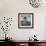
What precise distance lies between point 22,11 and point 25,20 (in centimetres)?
33

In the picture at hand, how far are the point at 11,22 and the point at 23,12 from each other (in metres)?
0.55

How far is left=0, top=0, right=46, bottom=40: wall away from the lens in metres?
4.85

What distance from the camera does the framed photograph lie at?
4879 mm

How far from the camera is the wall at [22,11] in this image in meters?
4.85

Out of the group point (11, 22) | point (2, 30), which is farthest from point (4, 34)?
point (11, 22)

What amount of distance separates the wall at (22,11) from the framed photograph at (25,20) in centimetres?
11

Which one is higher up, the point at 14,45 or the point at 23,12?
the point at 23,12

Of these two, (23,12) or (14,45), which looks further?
(23,12)

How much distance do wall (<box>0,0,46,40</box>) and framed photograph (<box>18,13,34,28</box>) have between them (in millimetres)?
106

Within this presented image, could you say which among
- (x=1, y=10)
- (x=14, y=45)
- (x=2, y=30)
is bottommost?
(x=14, y=45)

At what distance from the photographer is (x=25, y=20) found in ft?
16.1

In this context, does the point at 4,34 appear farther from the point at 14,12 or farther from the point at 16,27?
the point at 14,12

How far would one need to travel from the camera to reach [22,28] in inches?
192

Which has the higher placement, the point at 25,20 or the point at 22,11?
the point at 22,11
